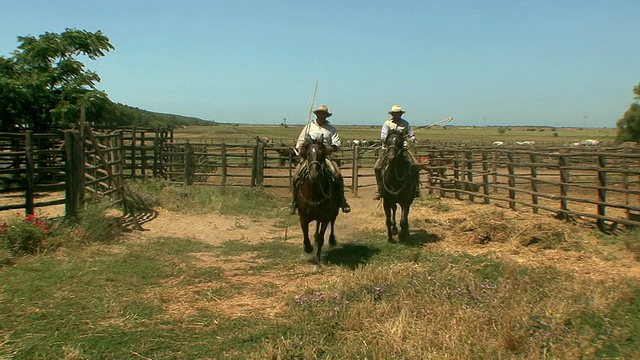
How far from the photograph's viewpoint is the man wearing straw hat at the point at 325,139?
7.88 m

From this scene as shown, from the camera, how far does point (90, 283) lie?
6.25 metres

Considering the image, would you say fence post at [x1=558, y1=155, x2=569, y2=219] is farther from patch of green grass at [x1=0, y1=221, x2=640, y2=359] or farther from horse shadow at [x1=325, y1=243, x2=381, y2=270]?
horse shadow at [x1=325, y1=243, x2=381, y2=270]

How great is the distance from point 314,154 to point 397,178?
2310 millimetres

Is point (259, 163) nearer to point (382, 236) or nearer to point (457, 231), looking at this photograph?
point (382, 236)

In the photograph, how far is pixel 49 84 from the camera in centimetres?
1745

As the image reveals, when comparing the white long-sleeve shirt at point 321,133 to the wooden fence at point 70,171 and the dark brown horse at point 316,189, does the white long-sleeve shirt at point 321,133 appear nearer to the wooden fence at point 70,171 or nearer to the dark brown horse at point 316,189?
the dark brown horse at point 316,189

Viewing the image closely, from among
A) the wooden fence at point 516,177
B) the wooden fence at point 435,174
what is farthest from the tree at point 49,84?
the wooden fence at point 516,177

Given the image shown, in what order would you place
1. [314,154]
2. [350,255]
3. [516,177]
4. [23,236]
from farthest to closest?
[516,177] < [350,255] < [23,236] < [314,154]

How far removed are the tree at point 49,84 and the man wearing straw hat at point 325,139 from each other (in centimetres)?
1114

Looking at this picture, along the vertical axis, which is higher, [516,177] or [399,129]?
[399,129]

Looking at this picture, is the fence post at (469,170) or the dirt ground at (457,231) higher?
the fence post at (469,170)

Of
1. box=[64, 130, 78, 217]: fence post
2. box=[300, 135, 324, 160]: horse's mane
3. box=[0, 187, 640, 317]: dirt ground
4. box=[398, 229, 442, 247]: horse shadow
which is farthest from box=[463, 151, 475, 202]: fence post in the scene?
box=[64, 130, 78, 217]: fence post

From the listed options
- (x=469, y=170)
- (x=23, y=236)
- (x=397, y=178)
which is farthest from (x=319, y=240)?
(x=469, y=170)

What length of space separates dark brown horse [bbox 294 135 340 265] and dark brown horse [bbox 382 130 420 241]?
1.46 meters
